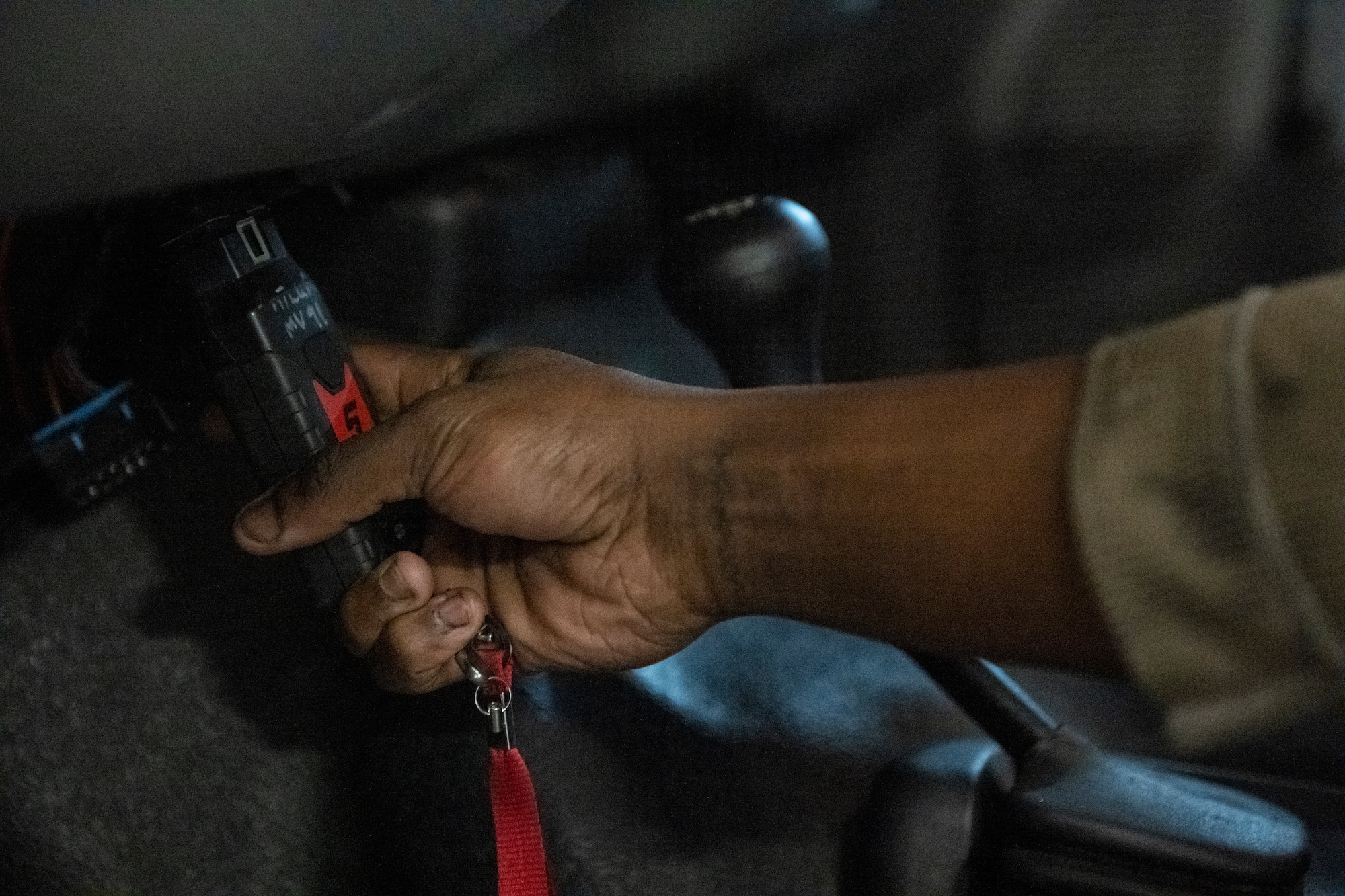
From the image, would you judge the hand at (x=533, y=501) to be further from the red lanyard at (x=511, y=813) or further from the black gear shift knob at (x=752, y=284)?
the black gear shift knob at (x=752, y=284)

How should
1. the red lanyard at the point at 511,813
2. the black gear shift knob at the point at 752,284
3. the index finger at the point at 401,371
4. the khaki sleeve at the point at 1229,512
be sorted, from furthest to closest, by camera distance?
the black gear shift knob at the point at 752,284 < the index finger at the point at 401,371 < the red lanyard at the point at 511,813 < the khaki sleeve at the point at 1229,512

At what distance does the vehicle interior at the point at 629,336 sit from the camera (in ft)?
1.90

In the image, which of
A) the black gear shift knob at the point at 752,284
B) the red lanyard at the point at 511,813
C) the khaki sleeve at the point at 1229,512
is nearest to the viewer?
the khaki sleeve at the point at 1229,512

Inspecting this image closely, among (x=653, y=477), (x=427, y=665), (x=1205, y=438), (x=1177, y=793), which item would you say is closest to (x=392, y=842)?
(x=427, y=665)

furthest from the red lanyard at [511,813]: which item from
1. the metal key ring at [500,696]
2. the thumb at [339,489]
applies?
the thumb at [339,489]

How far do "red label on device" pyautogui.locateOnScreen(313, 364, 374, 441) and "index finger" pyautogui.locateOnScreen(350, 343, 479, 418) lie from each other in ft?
0.11

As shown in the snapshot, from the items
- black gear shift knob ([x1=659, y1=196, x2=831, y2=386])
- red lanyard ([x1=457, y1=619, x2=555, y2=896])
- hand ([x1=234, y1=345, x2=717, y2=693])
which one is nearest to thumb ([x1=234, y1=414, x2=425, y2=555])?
hand ([x1=234, y1=345, x2=717, y2=693])

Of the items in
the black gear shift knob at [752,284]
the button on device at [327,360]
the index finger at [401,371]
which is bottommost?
the black gear shift knob at [752,284]

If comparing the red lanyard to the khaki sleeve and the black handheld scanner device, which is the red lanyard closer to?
the black handheld scanner device

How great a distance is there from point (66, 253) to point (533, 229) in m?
0.29

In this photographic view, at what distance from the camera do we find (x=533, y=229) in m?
0.85

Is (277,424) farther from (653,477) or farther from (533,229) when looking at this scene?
(533,229)

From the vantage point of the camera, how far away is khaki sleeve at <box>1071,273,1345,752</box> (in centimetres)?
34

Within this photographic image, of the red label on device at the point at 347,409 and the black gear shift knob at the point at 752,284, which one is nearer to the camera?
the red label on device at the point at 347,409
